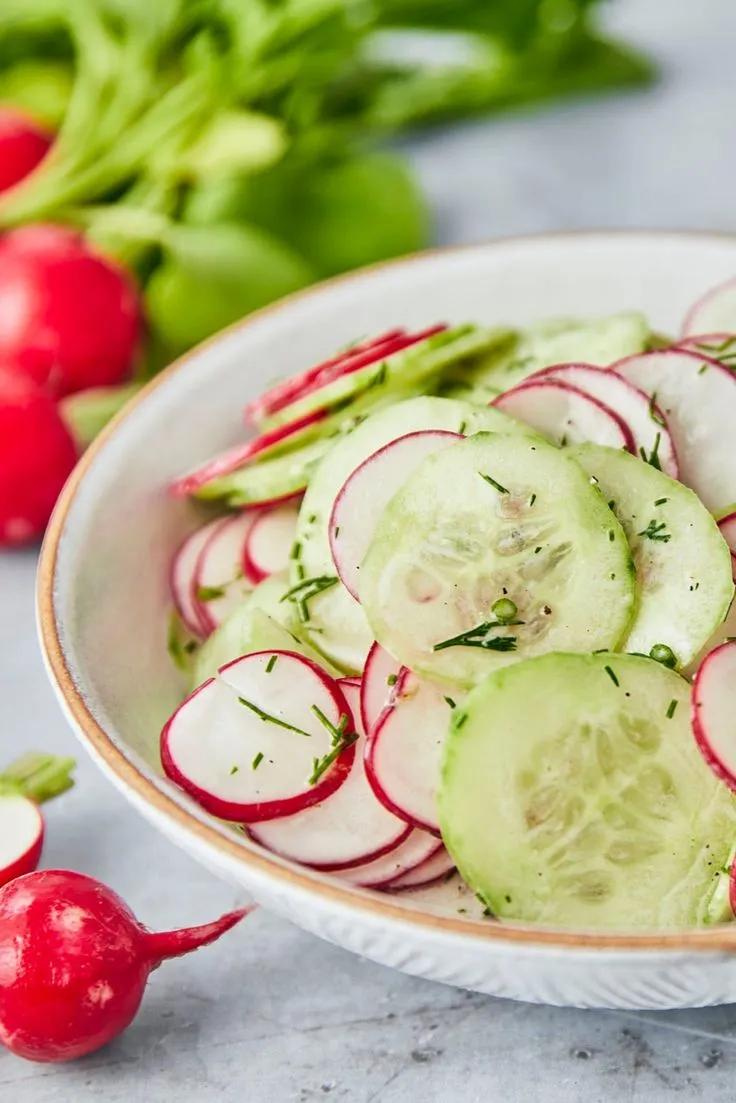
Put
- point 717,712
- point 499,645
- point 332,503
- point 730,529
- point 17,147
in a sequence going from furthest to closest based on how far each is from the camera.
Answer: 1. point 17,147
2. point 332,503
3. point 730,529
4. point 499,645
5. point 717,712

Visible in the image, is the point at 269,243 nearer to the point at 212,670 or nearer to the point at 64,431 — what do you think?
the point at 64,431

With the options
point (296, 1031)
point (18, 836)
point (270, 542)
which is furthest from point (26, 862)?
point (270, 542)

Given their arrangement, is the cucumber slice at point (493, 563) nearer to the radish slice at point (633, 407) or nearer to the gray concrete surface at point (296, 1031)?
the radish slice at point (633, 407)

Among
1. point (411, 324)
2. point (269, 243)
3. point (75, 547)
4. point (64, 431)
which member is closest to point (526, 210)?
point (269, 243)

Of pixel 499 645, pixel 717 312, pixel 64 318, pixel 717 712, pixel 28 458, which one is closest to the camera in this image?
pixel 717 712

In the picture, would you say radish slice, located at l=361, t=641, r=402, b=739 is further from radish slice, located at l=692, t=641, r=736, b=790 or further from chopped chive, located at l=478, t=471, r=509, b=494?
radish slice, located at l=692, t=641, r=736, b=790

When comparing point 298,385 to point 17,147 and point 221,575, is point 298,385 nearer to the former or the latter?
point 221,575

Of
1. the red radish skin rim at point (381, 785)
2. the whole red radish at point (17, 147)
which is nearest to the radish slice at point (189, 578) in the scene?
the red radish skin rim at point (381, 785)
